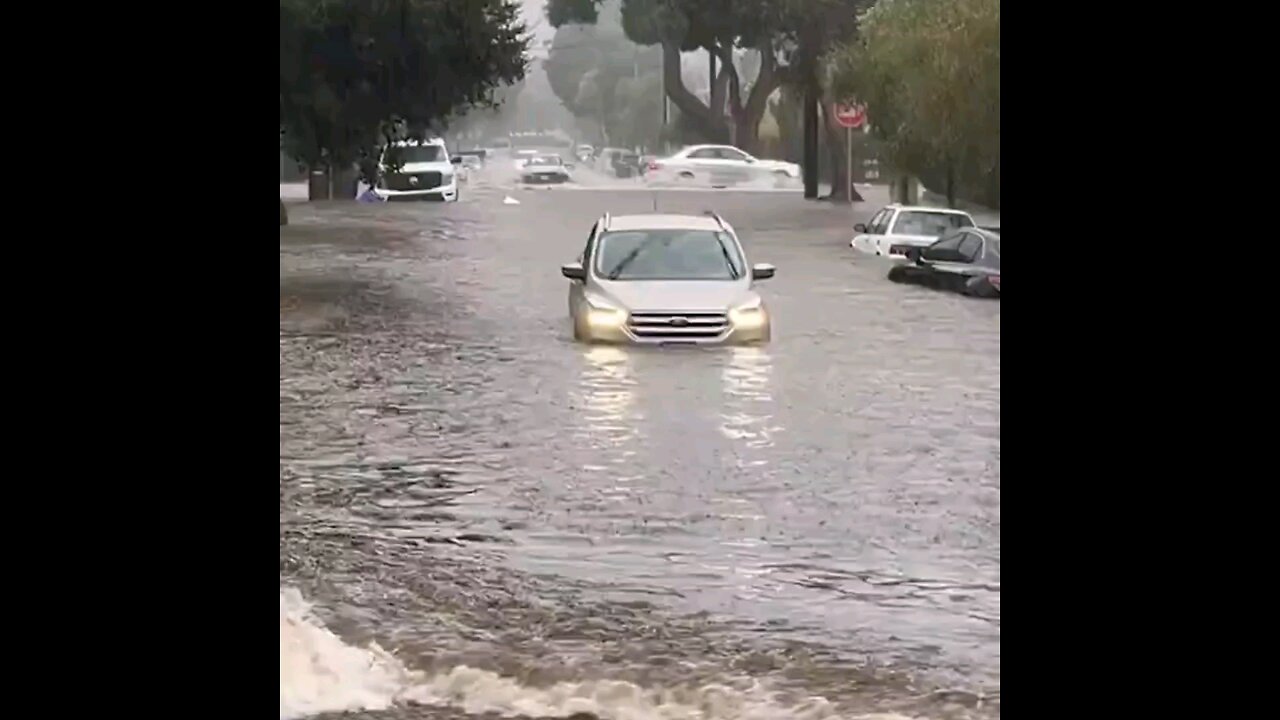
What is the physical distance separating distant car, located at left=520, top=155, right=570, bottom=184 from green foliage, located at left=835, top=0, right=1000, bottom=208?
4.14 ft

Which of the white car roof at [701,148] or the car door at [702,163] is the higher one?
the white car roof at [701,148]

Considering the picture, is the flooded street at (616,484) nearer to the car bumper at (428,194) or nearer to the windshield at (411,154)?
the car bumper at (428,194)

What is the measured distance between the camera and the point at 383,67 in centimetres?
895

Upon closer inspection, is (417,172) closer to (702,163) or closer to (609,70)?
(609,70)

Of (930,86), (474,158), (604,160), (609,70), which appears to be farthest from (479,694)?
(930,86)

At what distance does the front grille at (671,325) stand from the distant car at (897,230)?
0.69 metres

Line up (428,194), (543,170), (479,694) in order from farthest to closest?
(428,194), (543,170), (479,694)

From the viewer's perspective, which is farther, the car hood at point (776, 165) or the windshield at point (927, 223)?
the car hood at point (776, 165)

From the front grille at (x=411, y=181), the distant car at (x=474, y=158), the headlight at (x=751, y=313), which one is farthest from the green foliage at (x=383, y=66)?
the headlight at (x=751, y=313)

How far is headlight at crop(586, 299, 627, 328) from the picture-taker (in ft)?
25.0

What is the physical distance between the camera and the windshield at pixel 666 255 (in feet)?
24.7

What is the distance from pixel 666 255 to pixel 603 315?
44 centimetres
